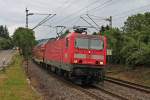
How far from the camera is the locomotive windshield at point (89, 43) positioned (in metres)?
26.0

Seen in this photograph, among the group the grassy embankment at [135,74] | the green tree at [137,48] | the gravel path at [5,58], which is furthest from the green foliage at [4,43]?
the grassy embankment at [135,74]

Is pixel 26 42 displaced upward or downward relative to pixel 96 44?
upward

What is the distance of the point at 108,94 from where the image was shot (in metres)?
21.2

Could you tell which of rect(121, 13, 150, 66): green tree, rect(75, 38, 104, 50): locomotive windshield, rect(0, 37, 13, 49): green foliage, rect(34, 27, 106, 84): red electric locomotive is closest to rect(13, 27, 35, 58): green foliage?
rect(121, 13, 150, 66): green tree

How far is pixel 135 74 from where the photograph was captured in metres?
33.6

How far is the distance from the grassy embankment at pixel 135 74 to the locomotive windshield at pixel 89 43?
463 centimetres

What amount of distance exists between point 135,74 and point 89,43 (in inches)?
344

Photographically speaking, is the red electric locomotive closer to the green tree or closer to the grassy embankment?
the grassy embankment

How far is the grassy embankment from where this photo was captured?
100.0 feet

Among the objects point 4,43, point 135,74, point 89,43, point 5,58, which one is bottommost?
point 135,74

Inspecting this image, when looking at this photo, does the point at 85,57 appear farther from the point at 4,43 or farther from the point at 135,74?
the point at 4,43

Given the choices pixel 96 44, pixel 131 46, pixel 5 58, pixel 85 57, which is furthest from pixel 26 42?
pixel 5 58

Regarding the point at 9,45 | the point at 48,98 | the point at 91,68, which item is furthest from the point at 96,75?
the point at 9,45

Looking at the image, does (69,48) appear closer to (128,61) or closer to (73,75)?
(73,75)
